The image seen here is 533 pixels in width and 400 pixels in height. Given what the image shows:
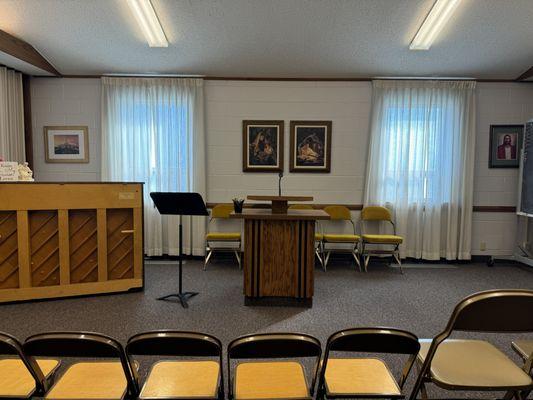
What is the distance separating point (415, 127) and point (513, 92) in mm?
1837

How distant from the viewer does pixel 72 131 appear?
5609 mm

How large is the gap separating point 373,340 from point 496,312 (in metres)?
0.55

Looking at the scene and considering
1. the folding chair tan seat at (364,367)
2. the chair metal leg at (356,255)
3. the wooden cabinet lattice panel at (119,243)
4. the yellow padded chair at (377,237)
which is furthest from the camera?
the chair metal leg at (356,255)

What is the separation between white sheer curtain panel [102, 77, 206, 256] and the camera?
5457mm

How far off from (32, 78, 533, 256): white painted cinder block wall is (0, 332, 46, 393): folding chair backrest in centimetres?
433

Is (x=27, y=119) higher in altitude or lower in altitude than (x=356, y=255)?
higher

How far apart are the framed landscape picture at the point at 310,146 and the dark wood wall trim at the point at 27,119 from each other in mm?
4454

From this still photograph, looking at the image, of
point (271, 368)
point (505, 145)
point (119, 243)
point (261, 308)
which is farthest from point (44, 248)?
point (505, 145)

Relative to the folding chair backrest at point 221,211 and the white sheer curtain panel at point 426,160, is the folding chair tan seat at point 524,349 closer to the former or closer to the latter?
the white sheer curtain panel at point 426,160

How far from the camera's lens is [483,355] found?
170 cm

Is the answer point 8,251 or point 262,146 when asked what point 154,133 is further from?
point 8,251

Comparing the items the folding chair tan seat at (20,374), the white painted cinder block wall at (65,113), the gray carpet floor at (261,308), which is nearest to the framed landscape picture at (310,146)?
the gray carpet floor at (261,308)

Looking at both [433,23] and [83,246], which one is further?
[433,23]

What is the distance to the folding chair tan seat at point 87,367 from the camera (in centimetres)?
130
